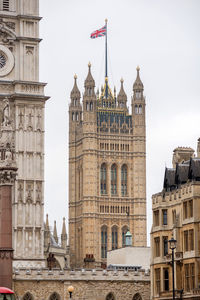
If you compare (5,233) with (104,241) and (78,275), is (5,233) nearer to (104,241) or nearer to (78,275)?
(78,275)

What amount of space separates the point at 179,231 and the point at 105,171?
109m

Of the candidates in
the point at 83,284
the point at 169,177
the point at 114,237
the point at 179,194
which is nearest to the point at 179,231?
the point at 179,194

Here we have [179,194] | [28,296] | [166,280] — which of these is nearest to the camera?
[179,194]

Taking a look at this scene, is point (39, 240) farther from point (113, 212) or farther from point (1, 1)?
point (113, 212)

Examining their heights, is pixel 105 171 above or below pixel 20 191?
above

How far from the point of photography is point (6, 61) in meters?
83.9

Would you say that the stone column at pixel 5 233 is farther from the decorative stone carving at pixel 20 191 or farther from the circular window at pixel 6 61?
the circular window at pixel 6 61

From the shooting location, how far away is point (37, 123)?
82875mm

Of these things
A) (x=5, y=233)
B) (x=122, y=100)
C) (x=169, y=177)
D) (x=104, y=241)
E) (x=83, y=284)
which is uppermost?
(x=122, y=100)

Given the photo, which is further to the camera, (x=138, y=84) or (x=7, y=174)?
(x=138, y=84)

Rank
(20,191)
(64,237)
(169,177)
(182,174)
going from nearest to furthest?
(182,174) < (169,177) < (20,191) < (64,237)

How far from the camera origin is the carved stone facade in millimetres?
71812

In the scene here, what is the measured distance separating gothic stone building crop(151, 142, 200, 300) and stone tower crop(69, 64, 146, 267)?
3903 inches

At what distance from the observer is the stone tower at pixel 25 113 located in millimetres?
80438
